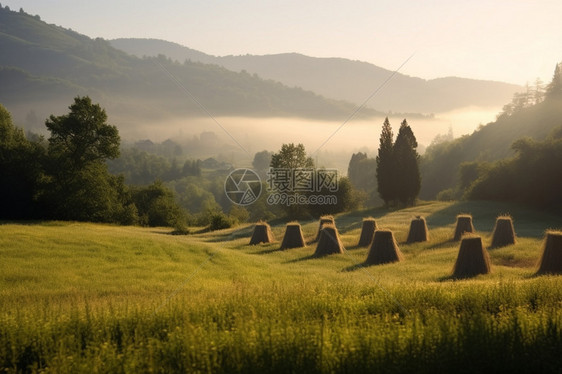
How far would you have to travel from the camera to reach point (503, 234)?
4047cm

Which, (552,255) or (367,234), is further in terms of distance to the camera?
(367,234)

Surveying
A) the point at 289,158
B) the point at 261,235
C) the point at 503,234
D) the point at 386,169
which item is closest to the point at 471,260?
the point at 503,234

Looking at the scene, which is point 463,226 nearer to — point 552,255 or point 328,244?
point 328,244

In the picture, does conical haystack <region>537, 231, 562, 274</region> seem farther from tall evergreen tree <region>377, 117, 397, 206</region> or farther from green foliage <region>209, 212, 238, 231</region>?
tall evergreen tree <region>377, 117, 397, 206</region>

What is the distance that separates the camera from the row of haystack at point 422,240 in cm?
2908

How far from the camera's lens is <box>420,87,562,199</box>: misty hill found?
14512cm

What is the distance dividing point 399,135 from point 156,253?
2253 inches

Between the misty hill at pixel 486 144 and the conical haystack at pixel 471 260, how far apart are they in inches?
4760

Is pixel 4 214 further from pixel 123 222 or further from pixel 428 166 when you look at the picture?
pixel 428 166

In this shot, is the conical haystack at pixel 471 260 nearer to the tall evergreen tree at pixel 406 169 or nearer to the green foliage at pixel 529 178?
the green foliage at pixel 529 178

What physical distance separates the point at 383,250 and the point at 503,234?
1187cm

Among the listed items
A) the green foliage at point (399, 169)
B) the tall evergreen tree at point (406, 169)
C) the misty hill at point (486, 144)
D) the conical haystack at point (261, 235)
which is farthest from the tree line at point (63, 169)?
the misty hill at point (486, 144)

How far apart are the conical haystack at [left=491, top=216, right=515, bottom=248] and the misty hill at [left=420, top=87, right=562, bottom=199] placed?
108611 millimetres


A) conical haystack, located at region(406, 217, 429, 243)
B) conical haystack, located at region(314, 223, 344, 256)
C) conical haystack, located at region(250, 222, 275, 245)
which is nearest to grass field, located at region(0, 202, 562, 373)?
conical haystack, located at region(314, 223, 344, 256)
